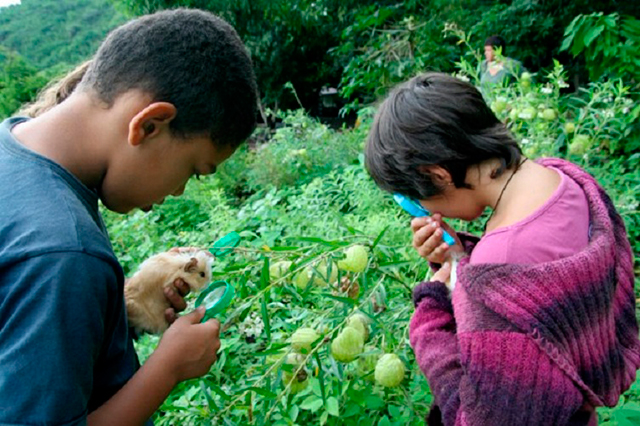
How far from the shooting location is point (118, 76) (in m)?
0.99

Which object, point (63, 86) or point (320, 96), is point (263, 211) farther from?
point (320, 96)

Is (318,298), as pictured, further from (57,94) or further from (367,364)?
(57,94)

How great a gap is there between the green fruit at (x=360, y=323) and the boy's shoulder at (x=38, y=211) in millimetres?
666

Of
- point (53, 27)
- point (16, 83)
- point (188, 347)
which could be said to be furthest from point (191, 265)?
point (53, 27)

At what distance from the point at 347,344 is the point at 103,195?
2.11ft

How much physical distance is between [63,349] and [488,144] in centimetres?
97

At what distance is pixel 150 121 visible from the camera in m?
0.97

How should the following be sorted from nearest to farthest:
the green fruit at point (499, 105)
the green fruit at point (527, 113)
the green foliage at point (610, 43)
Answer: the green fruit at point (527, 113), the green fruit at point (499, 105), the green foliage at point (610, 43)

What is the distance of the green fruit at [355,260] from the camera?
1.33 metres

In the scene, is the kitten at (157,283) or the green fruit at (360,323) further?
the green fruit at (360,323)

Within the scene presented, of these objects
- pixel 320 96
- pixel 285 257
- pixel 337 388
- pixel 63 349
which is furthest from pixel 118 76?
pixel 320 96

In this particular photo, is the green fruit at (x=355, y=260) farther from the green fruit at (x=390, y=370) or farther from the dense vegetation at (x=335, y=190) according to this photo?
the green fruit at (x=390, y=370)

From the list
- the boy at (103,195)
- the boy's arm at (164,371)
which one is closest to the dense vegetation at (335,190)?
the boy's arm at (164,371)

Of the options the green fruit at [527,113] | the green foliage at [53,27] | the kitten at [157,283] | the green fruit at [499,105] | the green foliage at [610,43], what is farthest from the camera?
the green foliage at [53,27]
